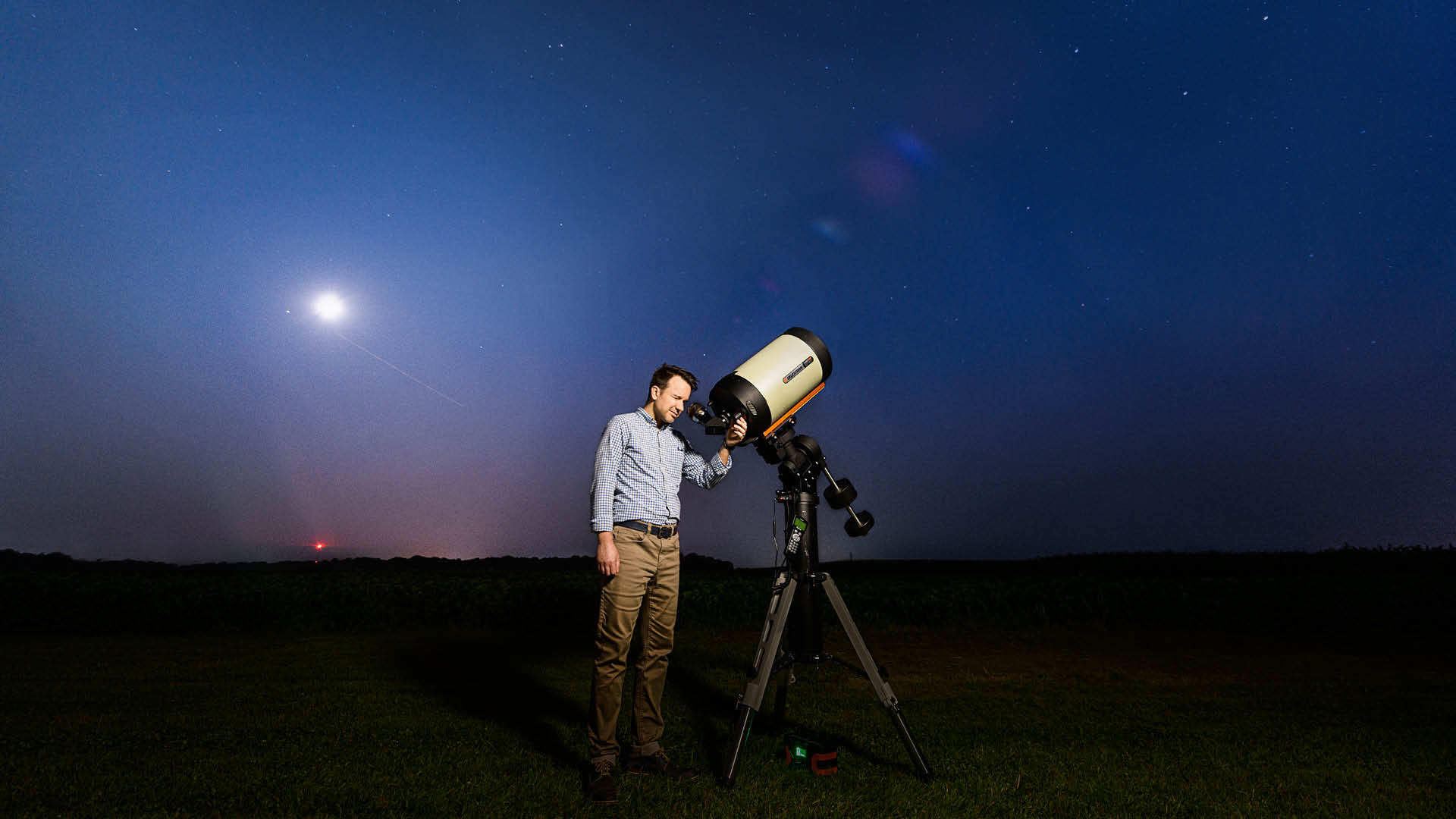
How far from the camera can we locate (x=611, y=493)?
14.8ft

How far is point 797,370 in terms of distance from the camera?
4.77 meters

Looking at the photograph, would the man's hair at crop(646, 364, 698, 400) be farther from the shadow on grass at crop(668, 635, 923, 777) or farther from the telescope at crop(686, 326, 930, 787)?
the shadow on grass at crop(668, 635, 923, 777)

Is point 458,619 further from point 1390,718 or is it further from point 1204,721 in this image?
point 1390,718

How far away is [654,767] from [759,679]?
3.54 feet

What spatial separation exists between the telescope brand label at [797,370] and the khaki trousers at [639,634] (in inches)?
53.4

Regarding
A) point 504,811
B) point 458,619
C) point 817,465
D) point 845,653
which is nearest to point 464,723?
point 504,811

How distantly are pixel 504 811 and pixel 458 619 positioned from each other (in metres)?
12.4

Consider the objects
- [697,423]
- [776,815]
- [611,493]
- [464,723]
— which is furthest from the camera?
[464,723]

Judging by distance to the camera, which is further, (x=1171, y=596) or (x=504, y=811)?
(x=1171, y=596)

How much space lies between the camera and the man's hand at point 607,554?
430 centimetres

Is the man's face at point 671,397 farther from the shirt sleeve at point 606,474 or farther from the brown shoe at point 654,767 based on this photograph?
the brown shoe at point 654,767

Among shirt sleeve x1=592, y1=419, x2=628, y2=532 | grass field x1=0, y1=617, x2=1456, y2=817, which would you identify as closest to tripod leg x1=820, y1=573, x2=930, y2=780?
grass field x1=0, y1=617, x2=1456, y2=817

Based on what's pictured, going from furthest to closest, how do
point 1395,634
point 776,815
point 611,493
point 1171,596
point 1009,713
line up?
1. point 1171,596
2. point 1395,634
3. point 1009,713
4. point 611,493
5. point 776,815

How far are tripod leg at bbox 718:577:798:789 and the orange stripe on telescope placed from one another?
101cm
